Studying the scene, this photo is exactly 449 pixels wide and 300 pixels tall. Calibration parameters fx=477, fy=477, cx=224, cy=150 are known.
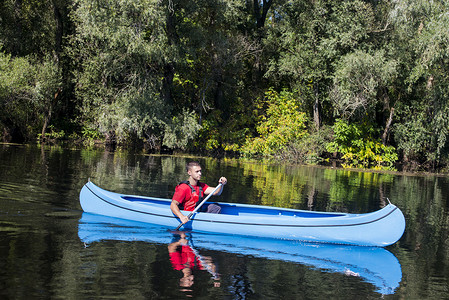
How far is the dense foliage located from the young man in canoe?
43.0 feet

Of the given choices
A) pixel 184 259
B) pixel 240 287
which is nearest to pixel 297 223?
pixel 184 259

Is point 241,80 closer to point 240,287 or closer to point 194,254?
point 194,254

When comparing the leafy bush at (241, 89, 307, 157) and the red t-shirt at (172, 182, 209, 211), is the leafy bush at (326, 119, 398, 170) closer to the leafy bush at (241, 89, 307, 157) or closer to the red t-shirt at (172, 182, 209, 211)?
the leafy bush at (241, 89, 307, 157)

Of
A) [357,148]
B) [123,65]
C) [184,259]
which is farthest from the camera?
[357,148]

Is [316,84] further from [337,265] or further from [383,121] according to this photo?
[337,265]

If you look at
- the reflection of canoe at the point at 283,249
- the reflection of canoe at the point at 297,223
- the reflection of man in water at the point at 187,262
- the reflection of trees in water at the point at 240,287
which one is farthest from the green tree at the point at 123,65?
the reflection of trees in water at the point at 240,287

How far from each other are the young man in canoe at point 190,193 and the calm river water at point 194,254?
536 millimetres

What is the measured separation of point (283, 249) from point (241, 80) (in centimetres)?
2282

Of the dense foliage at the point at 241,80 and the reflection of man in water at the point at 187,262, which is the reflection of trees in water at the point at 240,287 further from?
the dense foliage at the point at 241,80

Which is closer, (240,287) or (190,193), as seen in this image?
(240,287)

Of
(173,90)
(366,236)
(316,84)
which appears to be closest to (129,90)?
(173,90)

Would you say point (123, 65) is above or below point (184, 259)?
above

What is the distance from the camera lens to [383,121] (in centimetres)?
2838

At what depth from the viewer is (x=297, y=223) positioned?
8.15 m
